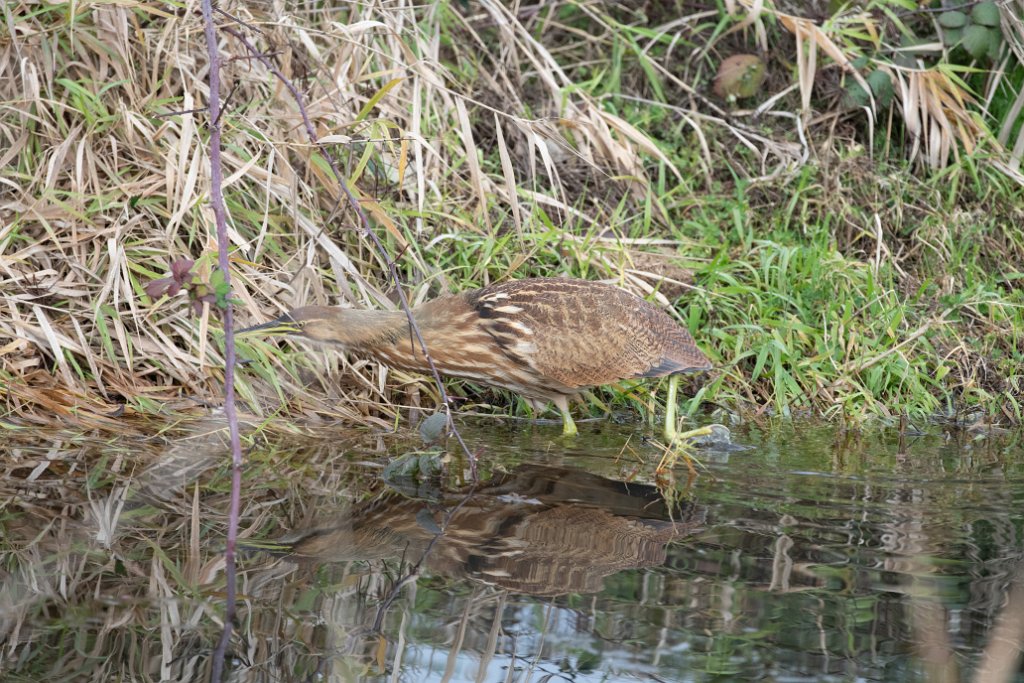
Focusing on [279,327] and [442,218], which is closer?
[279,327]

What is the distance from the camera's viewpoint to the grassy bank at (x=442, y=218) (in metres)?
3.65

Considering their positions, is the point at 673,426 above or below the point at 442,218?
below

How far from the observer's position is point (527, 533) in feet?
8.46

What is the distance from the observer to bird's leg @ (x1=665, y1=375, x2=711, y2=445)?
336 cm

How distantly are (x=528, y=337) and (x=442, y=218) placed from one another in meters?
0.83

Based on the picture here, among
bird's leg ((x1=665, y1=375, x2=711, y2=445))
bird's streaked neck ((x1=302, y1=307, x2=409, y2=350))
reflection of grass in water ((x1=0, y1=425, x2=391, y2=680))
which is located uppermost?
bird's streaked neck ((x1=302, y1=307, x2=409, y2=350))

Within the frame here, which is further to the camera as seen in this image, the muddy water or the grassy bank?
the grassy bank

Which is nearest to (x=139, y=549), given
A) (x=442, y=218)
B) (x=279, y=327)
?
(x=279, y=327)

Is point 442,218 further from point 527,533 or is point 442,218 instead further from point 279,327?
point 527,533

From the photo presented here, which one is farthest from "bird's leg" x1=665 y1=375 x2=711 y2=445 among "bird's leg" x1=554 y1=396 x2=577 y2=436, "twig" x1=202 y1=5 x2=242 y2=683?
"twig" x1=202 y1=5 x2=242 y2=683

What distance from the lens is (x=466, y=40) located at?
5.04m

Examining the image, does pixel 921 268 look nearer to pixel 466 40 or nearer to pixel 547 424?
pixel 547 424

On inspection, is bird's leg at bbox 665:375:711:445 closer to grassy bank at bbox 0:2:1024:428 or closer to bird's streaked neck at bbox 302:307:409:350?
grassy bank at bbox 0:2:1024:428

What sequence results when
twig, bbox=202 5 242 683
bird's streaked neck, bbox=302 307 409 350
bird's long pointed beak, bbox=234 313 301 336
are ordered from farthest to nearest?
bird's streaked neck, bbox=302 307 409 350
bird's long pointed beak, bbox=234 313 301 336
twig, bbox=202 5 242 683
